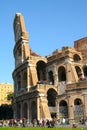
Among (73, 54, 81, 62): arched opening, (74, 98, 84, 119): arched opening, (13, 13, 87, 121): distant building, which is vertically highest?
(73, 54, 81, 62): arched opening

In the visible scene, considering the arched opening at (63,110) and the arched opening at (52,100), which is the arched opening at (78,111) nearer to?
the arched opening at (63,110)

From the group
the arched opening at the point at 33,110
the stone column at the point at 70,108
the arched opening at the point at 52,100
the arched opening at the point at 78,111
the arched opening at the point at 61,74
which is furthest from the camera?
the arched opening at the point at 61,74

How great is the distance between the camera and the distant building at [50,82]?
4891 centimetres

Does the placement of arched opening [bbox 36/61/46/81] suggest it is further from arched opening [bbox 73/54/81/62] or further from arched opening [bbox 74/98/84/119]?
arched opening [bbox 74/98/84/119]

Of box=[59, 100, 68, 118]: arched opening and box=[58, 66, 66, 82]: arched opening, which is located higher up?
box=[58, 66, 66, 82]: arched opening

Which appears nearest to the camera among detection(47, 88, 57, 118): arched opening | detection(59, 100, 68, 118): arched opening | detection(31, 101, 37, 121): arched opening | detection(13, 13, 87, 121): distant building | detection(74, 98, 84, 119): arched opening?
detection(74, 98, 84, 119): arched opening

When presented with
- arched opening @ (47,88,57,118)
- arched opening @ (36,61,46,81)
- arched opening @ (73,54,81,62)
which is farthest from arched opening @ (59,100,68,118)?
arched opening @ (36,61,46,81)

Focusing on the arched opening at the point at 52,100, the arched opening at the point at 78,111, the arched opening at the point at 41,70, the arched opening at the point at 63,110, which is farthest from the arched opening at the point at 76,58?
the arched opening at the point at 78,111

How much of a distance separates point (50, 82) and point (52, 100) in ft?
11.6

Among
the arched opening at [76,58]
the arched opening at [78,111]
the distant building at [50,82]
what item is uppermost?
the arched opening at [76,58]

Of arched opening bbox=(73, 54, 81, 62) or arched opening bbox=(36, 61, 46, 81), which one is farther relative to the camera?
arched opening bbox=(36, 61, 46, 81)

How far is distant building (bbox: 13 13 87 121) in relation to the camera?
48.9 metres

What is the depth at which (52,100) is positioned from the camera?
5559 centimetres

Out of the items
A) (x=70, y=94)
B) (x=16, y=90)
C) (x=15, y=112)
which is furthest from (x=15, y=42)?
(x=70, y=94)
